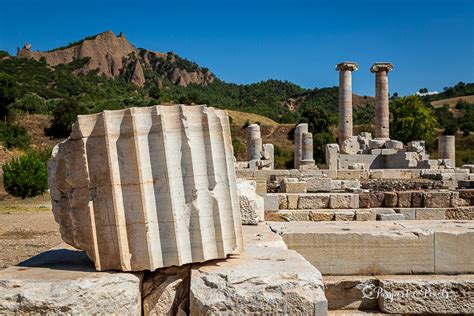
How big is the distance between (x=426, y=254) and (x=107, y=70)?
330ft

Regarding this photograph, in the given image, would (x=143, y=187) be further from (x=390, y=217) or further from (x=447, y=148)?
(x=447, y=148)

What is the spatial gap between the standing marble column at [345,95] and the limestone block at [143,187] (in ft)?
91.4

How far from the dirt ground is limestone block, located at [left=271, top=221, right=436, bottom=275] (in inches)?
200

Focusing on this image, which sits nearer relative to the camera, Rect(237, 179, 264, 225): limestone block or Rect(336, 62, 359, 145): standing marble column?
Rect(237, 179, 264, 225): limestone block

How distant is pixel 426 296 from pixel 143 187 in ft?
8.91

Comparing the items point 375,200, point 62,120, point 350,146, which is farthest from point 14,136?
point 375,200

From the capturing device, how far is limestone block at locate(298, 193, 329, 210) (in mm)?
10562

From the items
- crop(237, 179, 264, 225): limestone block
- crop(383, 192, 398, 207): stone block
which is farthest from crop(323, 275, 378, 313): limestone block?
crop(383, 192, 398, 207): stone block

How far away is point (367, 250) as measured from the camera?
181 inches

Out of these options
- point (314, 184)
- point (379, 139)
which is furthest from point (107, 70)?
point (314, 184)

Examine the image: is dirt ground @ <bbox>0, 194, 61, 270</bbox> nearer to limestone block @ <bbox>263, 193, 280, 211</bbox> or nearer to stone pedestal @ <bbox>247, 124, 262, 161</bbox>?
limestone block @ <bbox>263, 193, 280, 211</bbox>

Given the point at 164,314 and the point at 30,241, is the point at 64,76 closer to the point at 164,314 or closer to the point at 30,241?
the point at 30,241

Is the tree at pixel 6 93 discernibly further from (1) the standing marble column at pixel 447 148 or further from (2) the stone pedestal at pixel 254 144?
(1) the standing marble column at pixel 447 148

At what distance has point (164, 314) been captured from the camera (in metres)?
3.06
